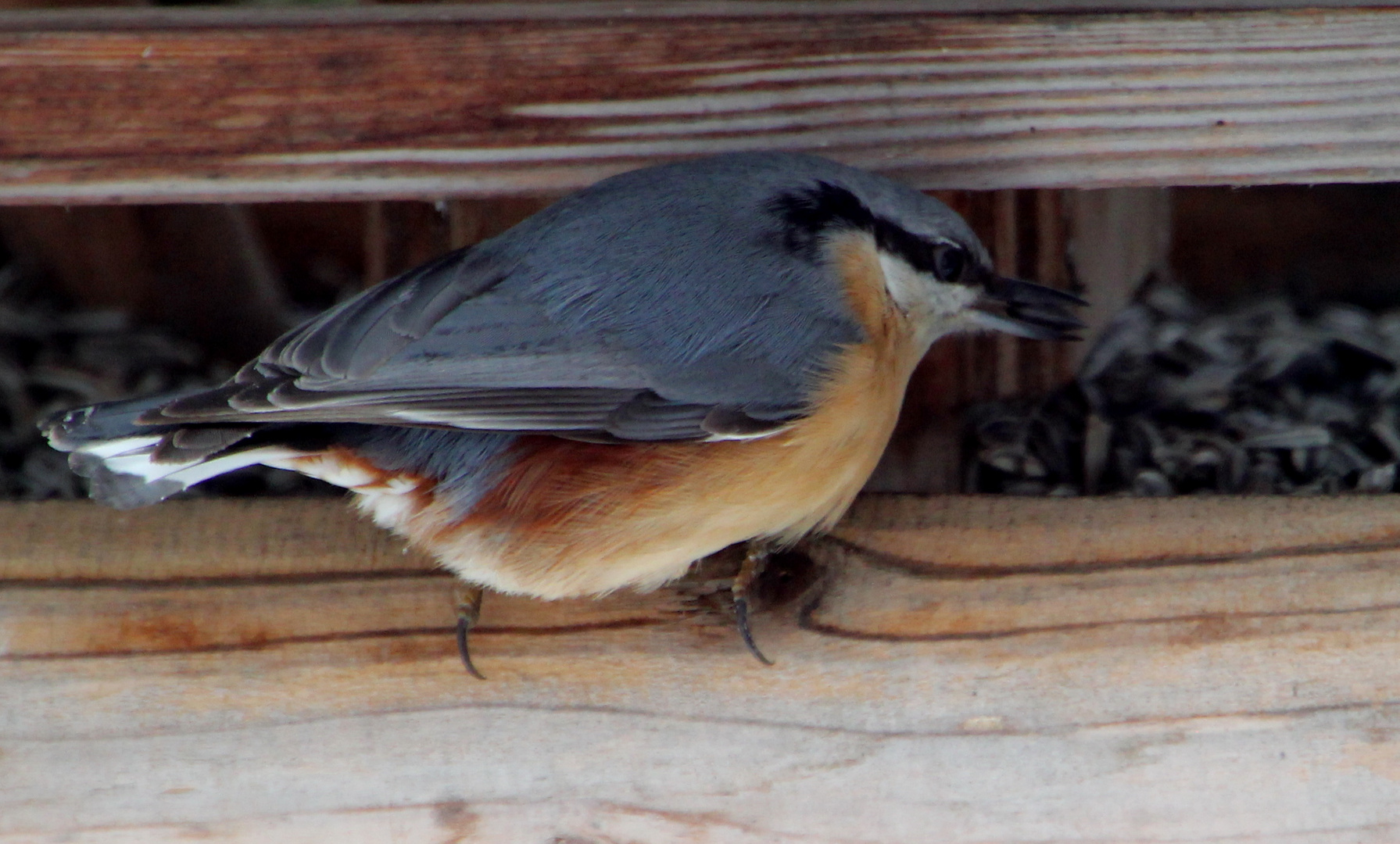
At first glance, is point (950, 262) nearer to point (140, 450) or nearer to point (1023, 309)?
point (1023, 309)

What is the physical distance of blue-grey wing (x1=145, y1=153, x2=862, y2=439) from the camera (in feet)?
4.82

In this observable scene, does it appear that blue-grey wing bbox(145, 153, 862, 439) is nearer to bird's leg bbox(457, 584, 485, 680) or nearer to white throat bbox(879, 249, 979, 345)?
white throat bbox(879, 249, 979, 345)

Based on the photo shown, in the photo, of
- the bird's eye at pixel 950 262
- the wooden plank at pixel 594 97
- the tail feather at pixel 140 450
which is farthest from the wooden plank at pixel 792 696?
the wooden plank at pixel 594 97

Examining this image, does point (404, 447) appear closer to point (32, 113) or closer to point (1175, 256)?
point (32, 113)

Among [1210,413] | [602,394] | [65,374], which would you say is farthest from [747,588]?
[65,374]

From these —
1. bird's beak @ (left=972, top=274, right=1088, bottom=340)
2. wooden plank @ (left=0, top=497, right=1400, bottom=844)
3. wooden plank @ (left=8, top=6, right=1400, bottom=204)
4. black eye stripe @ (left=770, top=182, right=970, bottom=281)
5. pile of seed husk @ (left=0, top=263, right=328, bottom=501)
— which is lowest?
wooden plank @ (left=0, top=497, right=1400, bottom=844)

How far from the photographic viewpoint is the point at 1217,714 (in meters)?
1.49

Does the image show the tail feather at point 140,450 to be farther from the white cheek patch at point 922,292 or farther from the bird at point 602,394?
the white cheek patch at point 922,292

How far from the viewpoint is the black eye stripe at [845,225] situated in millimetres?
1598

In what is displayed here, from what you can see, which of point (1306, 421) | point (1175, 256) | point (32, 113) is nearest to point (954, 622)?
point (1306, 421)

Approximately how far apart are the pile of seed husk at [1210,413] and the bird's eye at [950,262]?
0.96 ft

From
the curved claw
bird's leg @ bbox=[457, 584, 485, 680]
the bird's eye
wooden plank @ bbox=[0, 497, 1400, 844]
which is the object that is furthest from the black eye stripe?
bird's leg @ bbox=[457, 584, 485, 680]

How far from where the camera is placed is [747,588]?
5.19ft

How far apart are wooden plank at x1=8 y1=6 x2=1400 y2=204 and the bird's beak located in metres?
0.27
